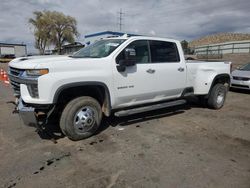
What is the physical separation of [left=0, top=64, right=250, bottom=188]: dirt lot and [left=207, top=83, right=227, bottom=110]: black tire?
1.15 meters

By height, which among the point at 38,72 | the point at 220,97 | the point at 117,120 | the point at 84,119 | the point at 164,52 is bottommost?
the point at 117,120

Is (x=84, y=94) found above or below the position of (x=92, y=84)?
below

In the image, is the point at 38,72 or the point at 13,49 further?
the point at 13,49

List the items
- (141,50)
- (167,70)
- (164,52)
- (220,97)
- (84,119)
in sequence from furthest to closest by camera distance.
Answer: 1. (220,97)
2. (164,52)
3. (167,70)
4. (141,50)
5. (84,119)

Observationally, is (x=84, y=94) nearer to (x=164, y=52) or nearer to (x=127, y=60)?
(x=127, y=60)

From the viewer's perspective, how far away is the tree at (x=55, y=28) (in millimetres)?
50062

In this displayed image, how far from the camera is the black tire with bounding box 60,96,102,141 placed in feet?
14.4

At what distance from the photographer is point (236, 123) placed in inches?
232

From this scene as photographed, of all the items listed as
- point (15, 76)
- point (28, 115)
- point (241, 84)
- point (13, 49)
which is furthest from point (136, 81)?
point (13, 49)

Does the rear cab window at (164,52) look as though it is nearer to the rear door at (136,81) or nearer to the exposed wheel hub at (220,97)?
the rear door at (136,81)

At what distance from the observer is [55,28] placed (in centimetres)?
5050

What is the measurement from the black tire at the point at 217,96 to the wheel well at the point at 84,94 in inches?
143

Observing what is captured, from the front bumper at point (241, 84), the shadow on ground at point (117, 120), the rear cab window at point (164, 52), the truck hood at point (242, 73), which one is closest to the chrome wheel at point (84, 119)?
the shadow on ground at point (117, 120)

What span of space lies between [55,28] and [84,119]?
50.0 metres
